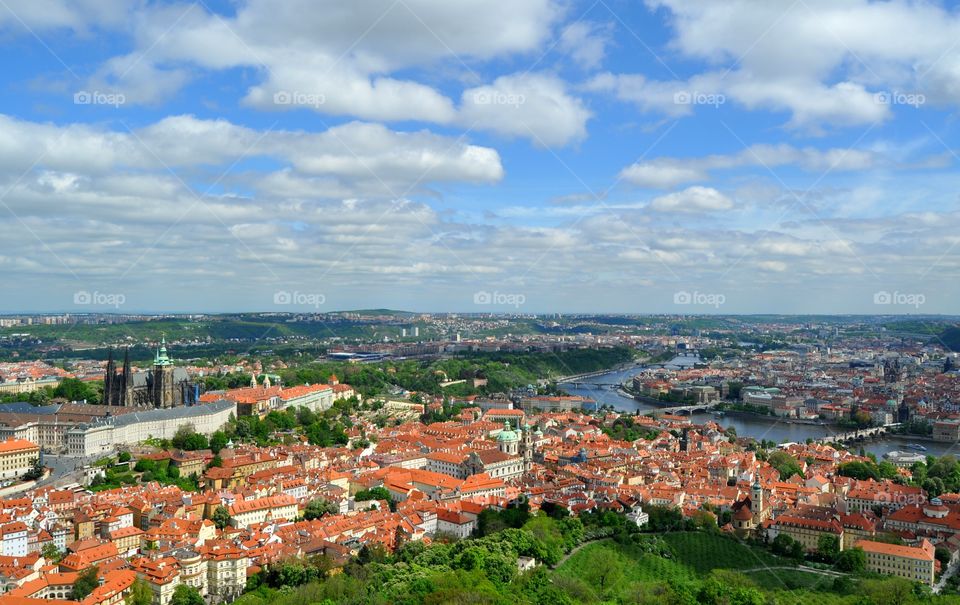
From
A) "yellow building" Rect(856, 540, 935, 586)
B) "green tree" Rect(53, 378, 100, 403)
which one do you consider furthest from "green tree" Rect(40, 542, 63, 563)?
"green tree" Rect(53, 378, 100, 403)

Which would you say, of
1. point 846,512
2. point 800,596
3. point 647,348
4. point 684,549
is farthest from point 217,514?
point 647,348

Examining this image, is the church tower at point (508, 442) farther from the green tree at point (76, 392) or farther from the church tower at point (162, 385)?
the green tree at point (76, 392)

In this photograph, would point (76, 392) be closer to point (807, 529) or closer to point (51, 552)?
point (51, 552)

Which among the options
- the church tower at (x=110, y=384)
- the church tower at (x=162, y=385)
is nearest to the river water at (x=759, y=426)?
the church tower at (x=162, y=385)

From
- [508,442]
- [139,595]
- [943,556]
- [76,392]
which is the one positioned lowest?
[943,556]

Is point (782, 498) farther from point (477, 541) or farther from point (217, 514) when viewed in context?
point (217, 514)

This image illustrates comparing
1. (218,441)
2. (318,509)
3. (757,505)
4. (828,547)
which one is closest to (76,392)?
(218,441)
